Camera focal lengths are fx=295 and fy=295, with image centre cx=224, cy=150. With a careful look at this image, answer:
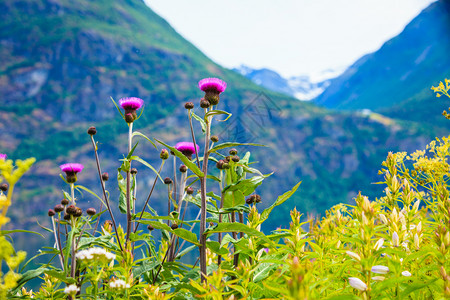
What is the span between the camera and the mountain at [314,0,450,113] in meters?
129

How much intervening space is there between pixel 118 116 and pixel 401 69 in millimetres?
139966

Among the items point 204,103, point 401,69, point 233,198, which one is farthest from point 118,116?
point 401,69

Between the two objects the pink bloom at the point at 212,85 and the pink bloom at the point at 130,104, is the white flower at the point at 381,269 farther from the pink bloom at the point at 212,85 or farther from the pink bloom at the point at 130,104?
the pink bloom at the point at 130,104

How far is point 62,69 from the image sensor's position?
110062 millimetres

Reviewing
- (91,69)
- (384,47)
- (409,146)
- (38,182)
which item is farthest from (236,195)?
(384,47)

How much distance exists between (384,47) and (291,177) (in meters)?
114

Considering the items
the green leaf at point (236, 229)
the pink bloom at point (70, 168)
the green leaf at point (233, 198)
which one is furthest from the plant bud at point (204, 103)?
the pink bloom at point (70, 168)

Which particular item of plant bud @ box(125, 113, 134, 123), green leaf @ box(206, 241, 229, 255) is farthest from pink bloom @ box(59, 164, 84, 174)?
green leaf @ box(206, 241, 229, 255)

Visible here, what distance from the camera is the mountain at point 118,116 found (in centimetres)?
9449

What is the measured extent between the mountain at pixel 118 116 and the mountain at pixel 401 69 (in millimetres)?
27164

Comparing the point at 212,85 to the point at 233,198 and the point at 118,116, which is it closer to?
the point at 233,198

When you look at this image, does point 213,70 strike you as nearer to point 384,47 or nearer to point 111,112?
point 111,112

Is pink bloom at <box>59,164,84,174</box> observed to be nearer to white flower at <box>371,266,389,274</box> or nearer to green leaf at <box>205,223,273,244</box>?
green leaf at <box>205,223,273,244</box>

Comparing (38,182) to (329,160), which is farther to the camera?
(329,160)
